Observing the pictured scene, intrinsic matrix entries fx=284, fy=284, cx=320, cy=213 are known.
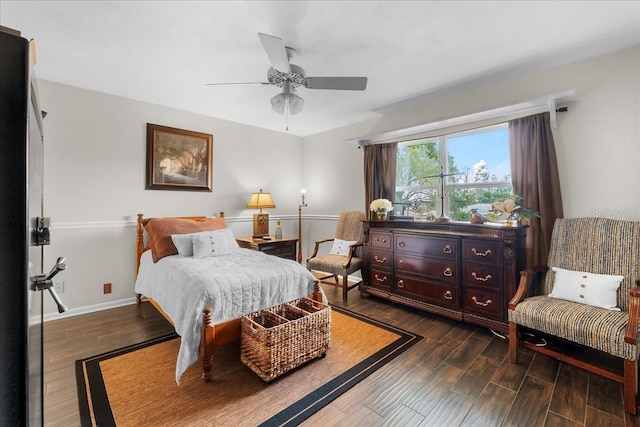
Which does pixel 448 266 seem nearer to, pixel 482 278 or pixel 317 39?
pixel 482 278

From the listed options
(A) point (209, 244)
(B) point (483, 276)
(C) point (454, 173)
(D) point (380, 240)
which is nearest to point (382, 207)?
(D) point (380, 240)

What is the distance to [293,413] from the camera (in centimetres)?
169

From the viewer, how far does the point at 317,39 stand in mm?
2242

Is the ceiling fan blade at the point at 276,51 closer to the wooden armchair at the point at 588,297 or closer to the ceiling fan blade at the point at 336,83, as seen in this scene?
the ceiling fan blade at the point at 336,83

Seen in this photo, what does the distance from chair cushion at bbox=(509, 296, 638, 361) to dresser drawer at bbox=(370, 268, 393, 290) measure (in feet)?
4.52

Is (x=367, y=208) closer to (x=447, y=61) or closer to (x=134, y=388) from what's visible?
(x=447, y=61)

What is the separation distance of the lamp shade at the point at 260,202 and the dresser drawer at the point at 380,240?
64.4 inches

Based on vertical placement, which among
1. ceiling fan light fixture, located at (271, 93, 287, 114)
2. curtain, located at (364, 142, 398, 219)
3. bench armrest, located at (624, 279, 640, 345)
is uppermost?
ceiling fan light fixture, located at (271, 93, 287, 114)

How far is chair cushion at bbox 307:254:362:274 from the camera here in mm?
3622

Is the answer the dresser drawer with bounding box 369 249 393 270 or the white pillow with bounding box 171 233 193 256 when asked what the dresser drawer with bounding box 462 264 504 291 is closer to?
the dresser drawer with bounding box 369 249 393 270

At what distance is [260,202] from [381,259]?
2.02 metres

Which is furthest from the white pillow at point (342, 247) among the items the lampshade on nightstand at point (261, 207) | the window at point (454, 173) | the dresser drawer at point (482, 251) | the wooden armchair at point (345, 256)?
the dresser drawer at point (482, 251)

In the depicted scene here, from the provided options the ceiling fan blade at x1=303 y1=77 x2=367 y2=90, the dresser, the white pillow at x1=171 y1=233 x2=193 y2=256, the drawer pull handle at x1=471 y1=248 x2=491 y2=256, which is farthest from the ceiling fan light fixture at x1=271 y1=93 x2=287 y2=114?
the drawer pull handle at x1=471 y1=248 x2=491 y2=256

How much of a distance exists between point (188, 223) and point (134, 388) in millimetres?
1875
